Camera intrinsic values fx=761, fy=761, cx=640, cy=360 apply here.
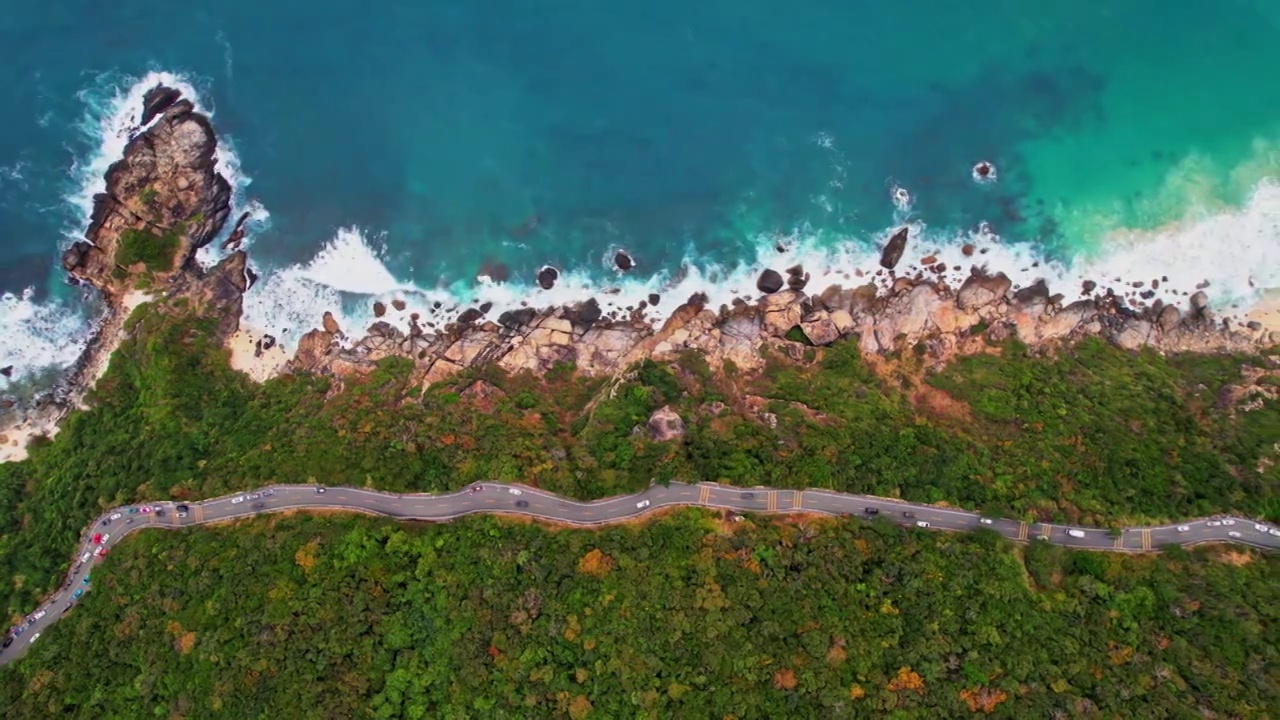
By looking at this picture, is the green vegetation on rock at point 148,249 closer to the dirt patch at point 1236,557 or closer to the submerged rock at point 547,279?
the submerged rock at point 547,279

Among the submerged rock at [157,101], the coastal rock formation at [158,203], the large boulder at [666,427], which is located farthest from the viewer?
the submerged rock at [157,101]

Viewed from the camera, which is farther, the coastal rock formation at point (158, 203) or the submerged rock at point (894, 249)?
the coastal rock formation at point (158, 203)

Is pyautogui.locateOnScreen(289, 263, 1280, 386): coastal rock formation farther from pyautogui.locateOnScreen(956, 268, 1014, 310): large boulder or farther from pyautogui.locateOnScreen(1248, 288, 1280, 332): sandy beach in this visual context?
pyautogui.locateOnScreen(1248, 288, 1280, 332): sandy beach

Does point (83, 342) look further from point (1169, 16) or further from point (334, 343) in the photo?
point (1169, 16)

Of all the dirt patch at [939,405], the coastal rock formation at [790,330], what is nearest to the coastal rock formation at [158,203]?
the coastal rock formation at [790,330]

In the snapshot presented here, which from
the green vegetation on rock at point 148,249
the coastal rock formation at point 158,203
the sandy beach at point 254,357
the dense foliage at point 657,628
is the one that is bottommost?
the dense foliage at point 657,628

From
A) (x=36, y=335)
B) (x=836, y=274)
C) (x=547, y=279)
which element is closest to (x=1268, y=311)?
(x=836, y=274)

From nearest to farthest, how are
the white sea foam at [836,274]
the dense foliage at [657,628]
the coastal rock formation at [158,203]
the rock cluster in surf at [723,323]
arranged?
the dense foliage at [657,628], the rock cluster in surf at [723,323], the white sea foam at [836,274], the coastal rock formation at [158,203]

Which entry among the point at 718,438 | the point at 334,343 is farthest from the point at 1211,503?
the point at 334,343

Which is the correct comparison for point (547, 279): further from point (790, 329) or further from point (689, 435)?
point (790, 329)
